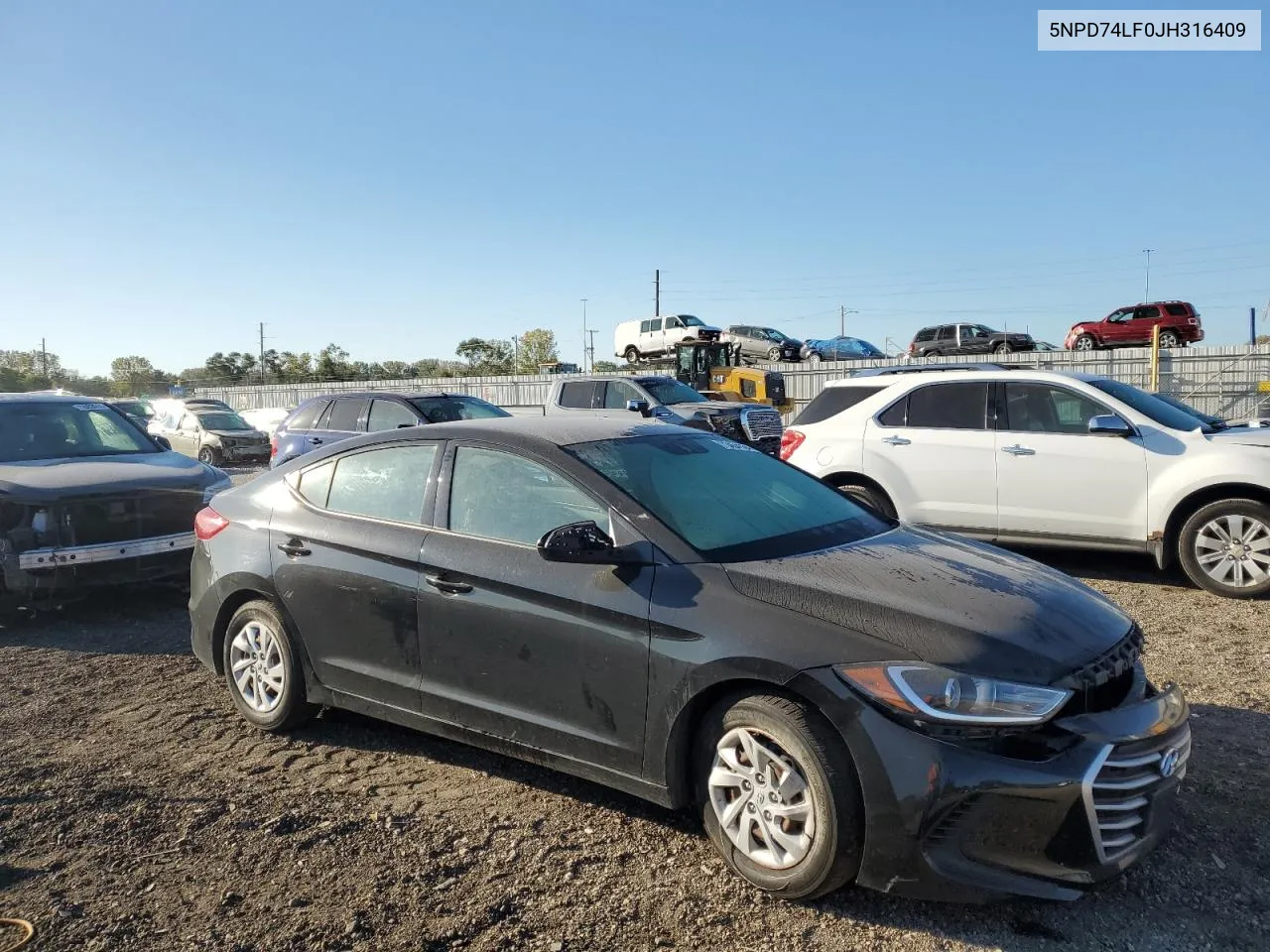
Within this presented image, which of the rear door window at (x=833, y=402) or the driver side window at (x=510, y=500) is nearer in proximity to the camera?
the driver side window at (x=510, y=500)

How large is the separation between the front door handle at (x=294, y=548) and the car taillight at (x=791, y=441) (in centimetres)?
542

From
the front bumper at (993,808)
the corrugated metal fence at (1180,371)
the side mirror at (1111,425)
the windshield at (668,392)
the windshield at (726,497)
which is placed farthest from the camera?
the corrugated metal fence at (1180,371)

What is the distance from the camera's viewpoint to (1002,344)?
32.6m

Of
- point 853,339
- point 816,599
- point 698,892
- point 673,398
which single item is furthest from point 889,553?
point 853,339

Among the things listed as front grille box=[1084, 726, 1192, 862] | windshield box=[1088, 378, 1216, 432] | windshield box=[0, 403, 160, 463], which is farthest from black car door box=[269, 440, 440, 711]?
windshield box=[1088, 378, 1216, 432]

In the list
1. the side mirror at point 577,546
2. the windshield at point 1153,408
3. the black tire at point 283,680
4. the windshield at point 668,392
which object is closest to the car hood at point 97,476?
the black tire at point 283,680

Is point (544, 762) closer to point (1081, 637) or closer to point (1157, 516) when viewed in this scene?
point (1081, 637)

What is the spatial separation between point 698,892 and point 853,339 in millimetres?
37944

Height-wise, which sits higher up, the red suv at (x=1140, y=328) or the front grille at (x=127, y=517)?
the red suv at (x=1140, y=328)

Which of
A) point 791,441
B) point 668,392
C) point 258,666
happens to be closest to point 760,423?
point 668,392

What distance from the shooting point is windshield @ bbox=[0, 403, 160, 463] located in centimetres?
759

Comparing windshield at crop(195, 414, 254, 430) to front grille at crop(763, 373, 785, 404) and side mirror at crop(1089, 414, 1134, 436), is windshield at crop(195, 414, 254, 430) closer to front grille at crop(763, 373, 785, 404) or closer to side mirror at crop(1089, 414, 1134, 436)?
front grille at crop(763, 373, 785, 404)

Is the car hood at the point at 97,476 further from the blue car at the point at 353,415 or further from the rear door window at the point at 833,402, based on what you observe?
the rear door window at the point at 833,402

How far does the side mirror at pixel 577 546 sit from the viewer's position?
3354 millimetres
